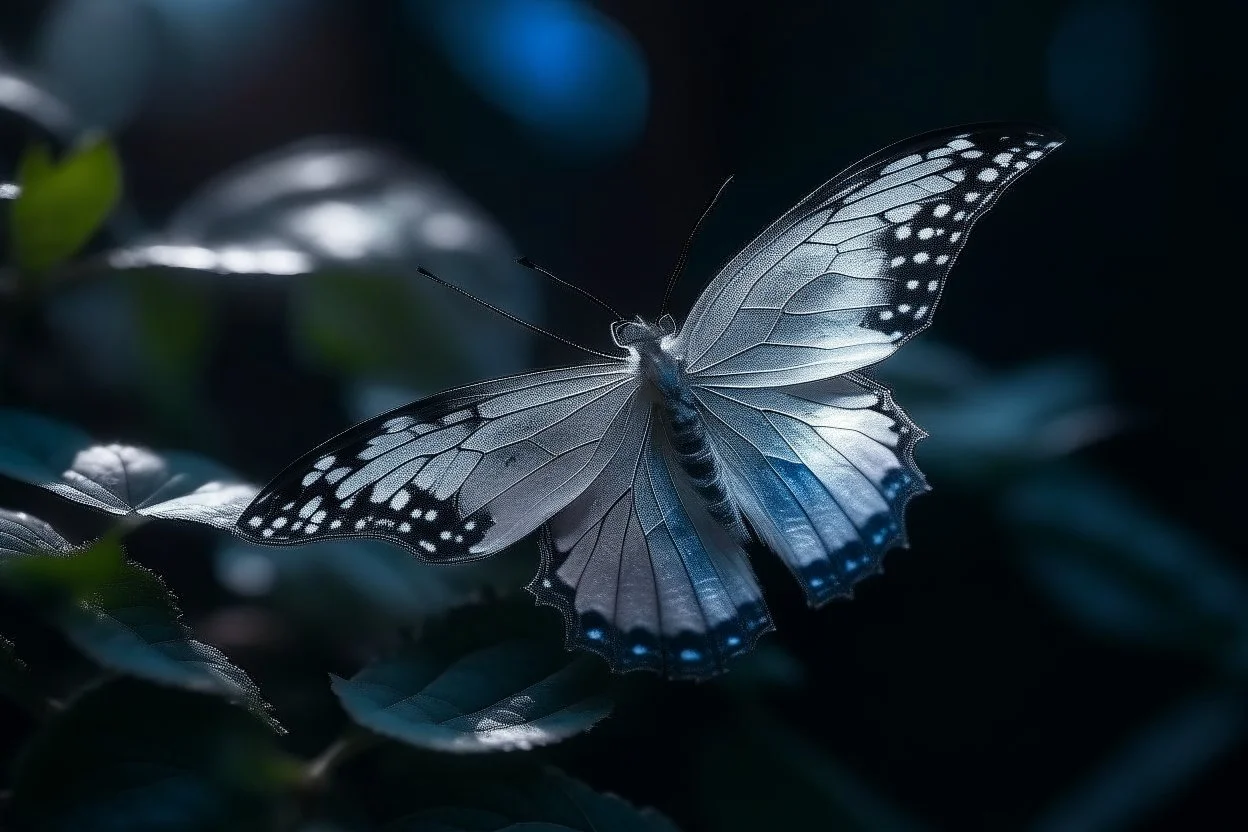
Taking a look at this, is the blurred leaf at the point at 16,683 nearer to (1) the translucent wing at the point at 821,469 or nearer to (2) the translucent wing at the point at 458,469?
(2) the translucent wing at the point at 458,469

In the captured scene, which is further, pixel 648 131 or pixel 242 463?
pixel 648 131

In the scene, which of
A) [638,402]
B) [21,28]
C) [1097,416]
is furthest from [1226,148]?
[21,28]

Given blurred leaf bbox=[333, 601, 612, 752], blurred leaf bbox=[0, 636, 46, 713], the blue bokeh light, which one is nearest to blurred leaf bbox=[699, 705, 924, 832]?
blurred leaf bbox=[333, 601, 612, 752]

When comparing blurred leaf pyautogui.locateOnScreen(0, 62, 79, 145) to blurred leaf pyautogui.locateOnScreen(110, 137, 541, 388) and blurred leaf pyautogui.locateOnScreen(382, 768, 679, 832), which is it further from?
blurred leaf pyautogui.locateOnScreen(382, 768, 679, 832)

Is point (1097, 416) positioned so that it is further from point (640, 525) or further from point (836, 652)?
point (640, 525)

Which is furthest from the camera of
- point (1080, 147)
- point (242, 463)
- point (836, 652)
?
point (1080, 147)

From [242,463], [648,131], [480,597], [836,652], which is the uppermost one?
[648,131]

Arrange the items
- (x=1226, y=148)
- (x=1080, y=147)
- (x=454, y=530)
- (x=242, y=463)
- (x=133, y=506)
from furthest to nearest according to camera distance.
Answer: (x=1080, y=147) → (x=1226, y=148) → (x=242, y=463) → (x=454, y=530) → (x=133, y=506)
